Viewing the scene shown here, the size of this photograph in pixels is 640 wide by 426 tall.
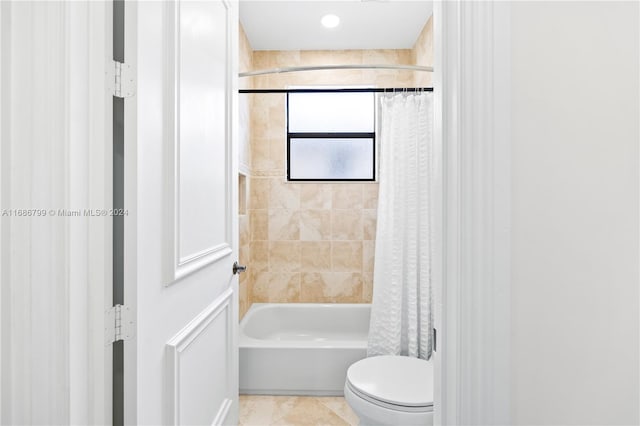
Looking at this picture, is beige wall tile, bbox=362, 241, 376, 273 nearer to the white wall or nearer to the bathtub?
the bathtub

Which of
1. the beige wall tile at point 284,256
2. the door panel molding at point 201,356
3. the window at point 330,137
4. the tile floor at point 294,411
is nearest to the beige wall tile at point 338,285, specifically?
the beige wall tile at point 284,256

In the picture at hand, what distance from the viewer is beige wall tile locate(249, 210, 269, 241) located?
10.1 ft

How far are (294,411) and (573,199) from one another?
1.91 m

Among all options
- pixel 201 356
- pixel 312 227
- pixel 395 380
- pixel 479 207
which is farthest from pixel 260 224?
pixel 479 207

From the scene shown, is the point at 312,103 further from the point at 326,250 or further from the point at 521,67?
the point at 521,67

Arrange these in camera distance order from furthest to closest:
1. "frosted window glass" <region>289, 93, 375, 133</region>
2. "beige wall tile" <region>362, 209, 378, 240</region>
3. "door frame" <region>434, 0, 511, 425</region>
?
"frosted window glass" <region>289, 93, 375, 133</region>, "beige wall tile" <region>362, 209, 378, 240</region>, "door frame" <region>434, 0, 511, 425</region>

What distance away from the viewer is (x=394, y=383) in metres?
1.66

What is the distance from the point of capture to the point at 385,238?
2.39 m

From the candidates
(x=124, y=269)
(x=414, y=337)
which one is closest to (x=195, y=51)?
(x=124, y=269)

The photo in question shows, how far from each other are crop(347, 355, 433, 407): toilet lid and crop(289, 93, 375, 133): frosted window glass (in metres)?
1.99

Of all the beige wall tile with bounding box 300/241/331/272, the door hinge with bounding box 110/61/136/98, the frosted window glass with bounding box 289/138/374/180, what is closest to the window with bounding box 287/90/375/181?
the frosted window glass with bounding box 289/138/374/180

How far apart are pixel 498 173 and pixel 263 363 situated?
1.95 m

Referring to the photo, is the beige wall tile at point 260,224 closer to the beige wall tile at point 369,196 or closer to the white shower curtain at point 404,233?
the beige wall tile at point 369,196

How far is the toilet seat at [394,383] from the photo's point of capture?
151 centimetres
